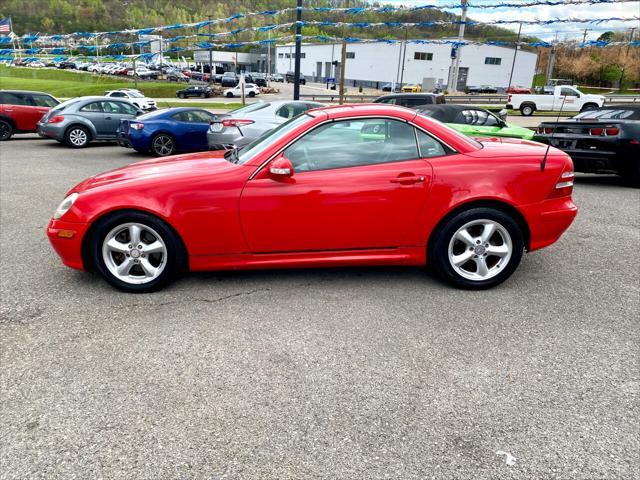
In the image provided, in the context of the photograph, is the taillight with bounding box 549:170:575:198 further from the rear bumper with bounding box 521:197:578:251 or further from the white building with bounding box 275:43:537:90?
the white building with bounding box 275:43:537:90

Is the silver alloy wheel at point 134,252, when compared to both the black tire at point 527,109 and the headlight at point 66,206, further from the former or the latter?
A: the black tire at point 527,109

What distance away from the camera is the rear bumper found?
4.04 meters

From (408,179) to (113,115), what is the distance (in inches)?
501

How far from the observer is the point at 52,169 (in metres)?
9.98

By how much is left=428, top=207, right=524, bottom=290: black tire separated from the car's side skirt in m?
0.16

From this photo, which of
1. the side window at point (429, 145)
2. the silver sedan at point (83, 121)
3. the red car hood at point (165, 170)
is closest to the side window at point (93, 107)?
the silver sedan at point (83, 121)

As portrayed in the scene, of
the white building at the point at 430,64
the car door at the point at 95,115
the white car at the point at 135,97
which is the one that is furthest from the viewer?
the white building at the point at 430,64

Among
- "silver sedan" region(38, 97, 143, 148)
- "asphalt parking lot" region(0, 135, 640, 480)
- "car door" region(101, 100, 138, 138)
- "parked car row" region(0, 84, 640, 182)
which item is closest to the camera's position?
"asphalt parking lot" region(0, 135, 640, 480)

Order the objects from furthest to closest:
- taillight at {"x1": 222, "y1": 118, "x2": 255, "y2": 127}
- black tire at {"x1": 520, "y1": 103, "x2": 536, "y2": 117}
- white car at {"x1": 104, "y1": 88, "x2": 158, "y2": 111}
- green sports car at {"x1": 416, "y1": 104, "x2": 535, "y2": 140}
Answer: black tire at {"x1": 520, "y1": 103, "x2": 536, "y2": 117} < white car at {"x1": 104, "y1": 88, "x2": 158, "y2": 111} < taillight at {"x1": 222, "y1": 118, "x2": 255, "y2": 127} < green sports car at {"x1": 416, "y1": 104, "x2": 535, "y2": 140}

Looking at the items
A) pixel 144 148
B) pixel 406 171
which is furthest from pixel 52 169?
pixel 406 171

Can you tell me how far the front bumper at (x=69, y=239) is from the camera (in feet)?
12.7

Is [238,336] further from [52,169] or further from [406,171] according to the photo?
[52,169]

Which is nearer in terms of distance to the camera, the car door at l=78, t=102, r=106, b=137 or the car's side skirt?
the car's side skirt

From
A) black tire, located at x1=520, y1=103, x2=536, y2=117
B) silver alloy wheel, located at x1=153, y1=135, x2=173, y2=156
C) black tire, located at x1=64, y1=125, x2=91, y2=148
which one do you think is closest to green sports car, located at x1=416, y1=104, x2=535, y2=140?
silver alloy wheel, located at x1=153, y1=135, x2=173, y2=156
